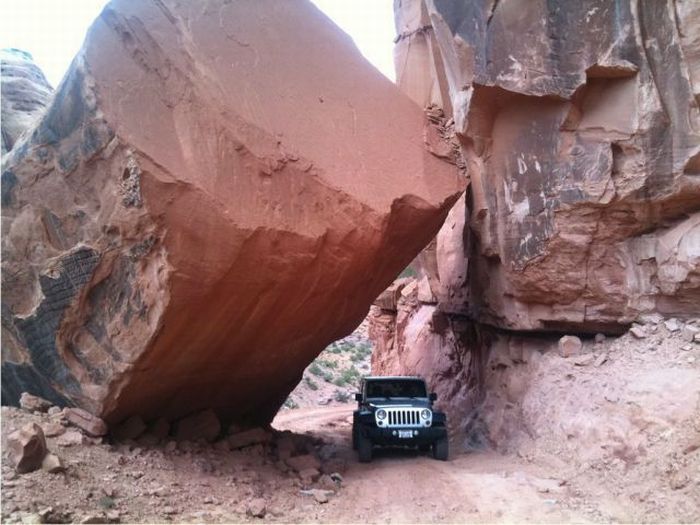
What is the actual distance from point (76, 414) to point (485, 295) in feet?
26.3

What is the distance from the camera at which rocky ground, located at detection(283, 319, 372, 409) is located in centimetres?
2723

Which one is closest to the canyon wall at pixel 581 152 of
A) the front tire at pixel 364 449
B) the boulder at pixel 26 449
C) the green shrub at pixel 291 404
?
the front tire at pixel 364 449

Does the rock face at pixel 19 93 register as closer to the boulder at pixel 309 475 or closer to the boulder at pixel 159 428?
the boulder at pixel 159 428

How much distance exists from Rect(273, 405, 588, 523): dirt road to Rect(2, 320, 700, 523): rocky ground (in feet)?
0.07

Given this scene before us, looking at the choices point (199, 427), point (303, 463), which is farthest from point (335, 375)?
point (199, 427)

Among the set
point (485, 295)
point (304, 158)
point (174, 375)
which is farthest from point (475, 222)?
point (174, 375)

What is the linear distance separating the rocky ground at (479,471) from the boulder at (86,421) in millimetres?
96

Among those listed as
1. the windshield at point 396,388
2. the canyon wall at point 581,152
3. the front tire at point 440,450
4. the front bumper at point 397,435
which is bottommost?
the front tire at point 440,450

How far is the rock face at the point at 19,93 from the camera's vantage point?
9.09m

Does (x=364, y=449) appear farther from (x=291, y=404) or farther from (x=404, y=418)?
(x=291, y=404)

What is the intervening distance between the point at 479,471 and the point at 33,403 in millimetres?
6057

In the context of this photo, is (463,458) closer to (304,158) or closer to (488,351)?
(488,351)

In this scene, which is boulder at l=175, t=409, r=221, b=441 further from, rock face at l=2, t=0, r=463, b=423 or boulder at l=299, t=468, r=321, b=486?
boulder at l=299, t=468, r=321, b=486

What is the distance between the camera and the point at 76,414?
745 centimetres
